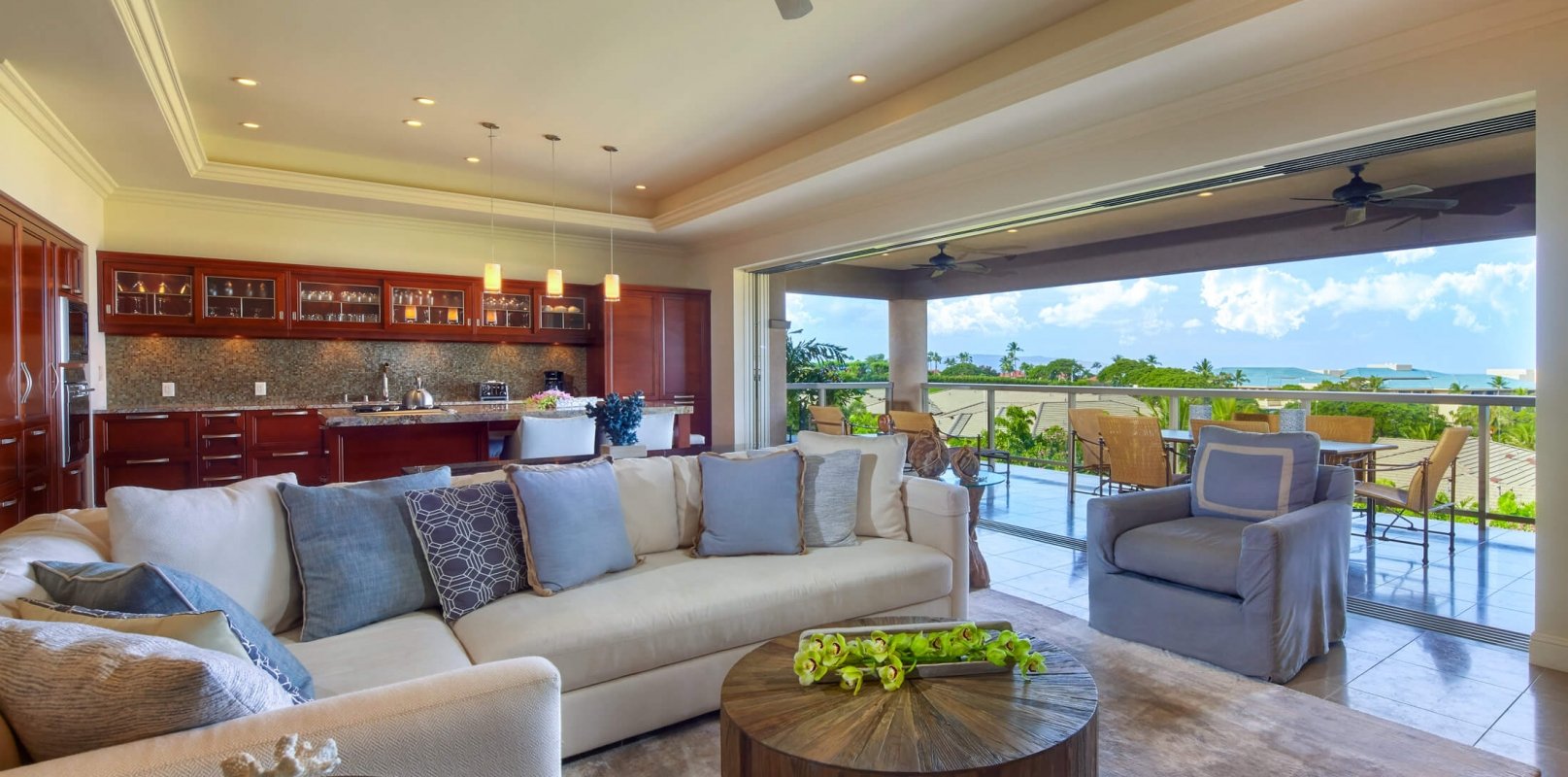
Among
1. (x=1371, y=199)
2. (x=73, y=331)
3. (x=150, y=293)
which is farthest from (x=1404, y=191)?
(x=150, y=293)

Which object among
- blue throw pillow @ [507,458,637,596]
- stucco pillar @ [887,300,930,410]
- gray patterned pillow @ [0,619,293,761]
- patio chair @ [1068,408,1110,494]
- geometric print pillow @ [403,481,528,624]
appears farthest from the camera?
stucco pillar @ [887,300,930,410]

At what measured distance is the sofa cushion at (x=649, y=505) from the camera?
298 cm

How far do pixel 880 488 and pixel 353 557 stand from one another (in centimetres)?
205

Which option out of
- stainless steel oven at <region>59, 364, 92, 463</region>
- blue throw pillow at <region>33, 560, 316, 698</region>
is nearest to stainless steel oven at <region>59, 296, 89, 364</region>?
stainless steel oven at <region>59, 364, 92, 463</region>

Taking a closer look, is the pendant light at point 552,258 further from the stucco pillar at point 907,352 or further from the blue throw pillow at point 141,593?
A: the stucco pillar at point 907,352

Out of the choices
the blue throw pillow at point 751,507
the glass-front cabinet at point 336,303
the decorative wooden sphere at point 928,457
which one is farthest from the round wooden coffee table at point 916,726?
the glass-front cabinet at point 336,303

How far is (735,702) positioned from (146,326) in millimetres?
5983

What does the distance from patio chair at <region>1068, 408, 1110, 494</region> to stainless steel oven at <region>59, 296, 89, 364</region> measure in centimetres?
690

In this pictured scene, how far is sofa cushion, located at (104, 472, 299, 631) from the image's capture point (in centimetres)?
Result: 198

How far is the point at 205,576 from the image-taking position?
204 centimetres

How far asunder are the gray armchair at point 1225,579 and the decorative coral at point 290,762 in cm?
298

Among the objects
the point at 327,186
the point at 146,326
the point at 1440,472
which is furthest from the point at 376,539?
the point at 1440,472

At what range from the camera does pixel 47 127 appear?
3869 mm

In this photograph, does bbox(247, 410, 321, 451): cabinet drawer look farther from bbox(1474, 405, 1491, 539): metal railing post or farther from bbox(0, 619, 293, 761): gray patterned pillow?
bbox(1474, 405, 1491, 539): metal railing post
